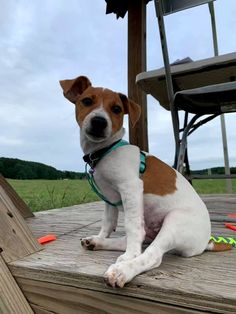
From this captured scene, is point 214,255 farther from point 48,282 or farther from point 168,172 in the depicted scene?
point 48,282

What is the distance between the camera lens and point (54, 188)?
417cm

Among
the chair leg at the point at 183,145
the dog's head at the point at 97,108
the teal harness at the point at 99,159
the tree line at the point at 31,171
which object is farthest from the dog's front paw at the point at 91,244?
the tree line at the point at 31,171

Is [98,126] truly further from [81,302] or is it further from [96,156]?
[81,302]

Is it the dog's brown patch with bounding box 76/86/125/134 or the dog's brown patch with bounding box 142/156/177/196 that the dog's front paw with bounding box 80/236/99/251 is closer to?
the dog's brown patch with bounding box 142/156/177/196

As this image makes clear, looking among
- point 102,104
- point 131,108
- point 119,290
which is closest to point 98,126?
point 102,104

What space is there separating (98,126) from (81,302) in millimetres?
599

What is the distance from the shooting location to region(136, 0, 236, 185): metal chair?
226 centimetres

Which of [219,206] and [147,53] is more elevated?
[147,53]

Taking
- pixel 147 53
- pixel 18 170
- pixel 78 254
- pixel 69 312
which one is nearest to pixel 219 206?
pixel 147 53

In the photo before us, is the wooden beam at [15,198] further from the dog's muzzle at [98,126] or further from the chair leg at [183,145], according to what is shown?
the chair leg at [183,145]

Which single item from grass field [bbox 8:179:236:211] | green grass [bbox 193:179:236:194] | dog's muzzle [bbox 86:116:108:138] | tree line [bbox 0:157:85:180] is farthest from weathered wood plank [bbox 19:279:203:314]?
green grass [bbox 193:179:236:194]

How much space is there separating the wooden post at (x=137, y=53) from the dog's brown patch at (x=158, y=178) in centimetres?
158

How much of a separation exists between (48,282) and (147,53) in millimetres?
2497

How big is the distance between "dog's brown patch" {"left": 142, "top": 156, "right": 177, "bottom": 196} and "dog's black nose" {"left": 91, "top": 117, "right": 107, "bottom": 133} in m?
0.24
